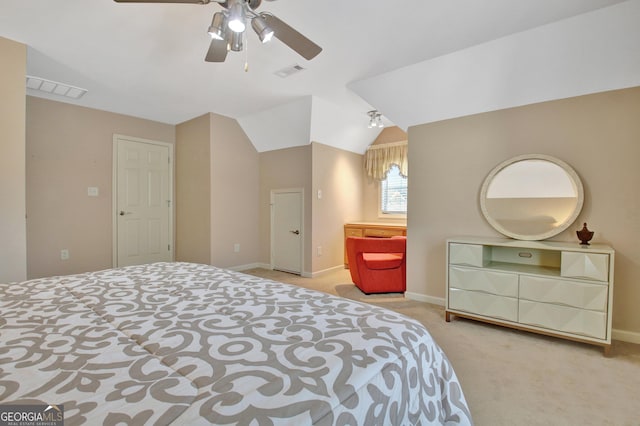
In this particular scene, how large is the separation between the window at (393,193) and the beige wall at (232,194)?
237 cm

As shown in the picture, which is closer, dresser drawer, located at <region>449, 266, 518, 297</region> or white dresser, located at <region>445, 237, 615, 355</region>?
white dresser, located at <region>445, 237, 615, 355</region>

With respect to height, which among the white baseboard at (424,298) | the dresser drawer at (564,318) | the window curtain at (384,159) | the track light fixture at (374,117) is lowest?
the white baseboard at (424,298)

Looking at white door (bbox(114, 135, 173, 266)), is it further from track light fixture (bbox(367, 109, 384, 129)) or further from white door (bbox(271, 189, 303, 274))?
track light fixture (bbox(367, 109, 384, 129))

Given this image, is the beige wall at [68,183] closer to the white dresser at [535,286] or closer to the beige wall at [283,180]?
the beige wall at [283,180]

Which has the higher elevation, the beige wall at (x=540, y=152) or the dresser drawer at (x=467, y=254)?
the beige wall at (x=540, y=152)

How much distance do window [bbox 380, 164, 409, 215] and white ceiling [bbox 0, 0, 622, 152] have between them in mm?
1910

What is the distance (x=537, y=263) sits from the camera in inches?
111

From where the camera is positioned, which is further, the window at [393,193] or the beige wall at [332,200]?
the window at [393,193]

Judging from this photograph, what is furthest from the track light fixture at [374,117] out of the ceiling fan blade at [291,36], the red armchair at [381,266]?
the ceiling fan blade at [291,36]

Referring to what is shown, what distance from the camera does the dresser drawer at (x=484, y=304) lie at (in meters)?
2.60

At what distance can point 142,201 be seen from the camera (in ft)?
15.4

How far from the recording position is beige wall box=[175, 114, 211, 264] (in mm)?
4527

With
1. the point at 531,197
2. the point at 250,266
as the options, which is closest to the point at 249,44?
the point at 531,197

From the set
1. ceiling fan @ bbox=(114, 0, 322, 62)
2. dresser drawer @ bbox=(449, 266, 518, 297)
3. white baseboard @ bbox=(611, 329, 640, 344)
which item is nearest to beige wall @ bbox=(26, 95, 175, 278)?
ceiling fan @ bbox=(114, 0, 322, 62)
